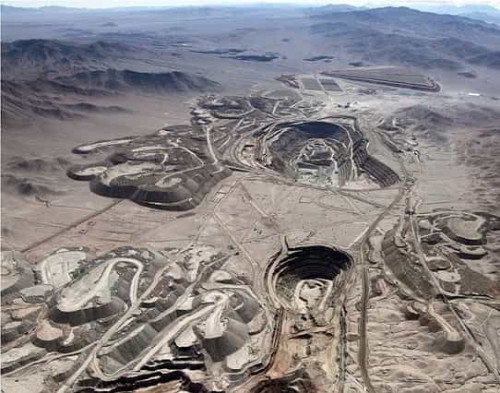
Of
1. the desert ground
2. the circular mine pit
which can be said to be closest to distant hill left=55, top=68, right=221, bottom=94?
the desert ground

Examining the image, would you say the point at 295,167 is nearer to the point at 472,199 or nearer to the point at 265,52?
the point at 472,199

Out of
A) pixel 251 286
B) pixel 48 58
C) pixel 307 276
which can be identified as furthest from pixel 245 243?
pixel 48 58

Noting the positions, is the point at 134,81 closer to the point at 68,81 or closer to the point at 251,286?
the point at 68,81

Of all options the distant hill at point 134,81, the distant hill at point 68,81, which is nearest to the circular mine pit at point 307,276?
the distant hill at point 68,81

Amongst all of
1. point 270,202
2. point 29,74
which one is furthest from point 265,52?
point 270,202

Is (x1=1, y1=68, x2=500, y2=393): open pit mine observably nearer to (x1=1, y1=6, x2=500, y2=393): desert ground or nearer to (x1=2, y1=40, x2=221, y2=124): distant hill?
(x1=1, y1=6, x2=500, y2=393): desert ground
